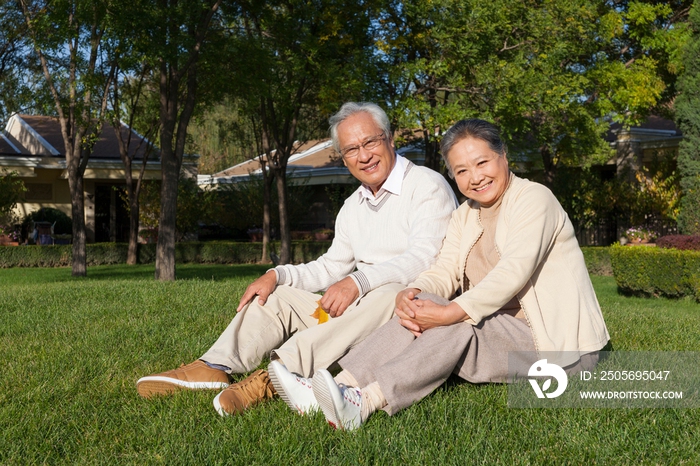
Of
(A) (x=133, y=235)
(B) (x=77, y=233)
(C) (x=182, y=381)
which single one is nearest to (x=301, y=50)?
(B) (x=77, y=233)

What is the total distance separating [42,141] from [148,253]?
6593 millimetres

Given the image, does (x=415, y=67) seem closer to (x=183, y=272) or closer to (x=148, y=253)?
(x=183, y=272)

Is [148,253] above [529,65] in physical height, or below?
below

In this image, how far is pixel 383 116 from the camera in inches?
170

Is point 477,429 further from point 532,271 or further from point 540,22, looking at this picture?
point 540,22

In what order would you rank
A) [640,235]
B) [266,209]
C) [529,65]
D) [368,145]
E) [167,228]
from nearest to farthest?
[368,145] < [167,228] < [529,65] < [640,235] < [266,209]

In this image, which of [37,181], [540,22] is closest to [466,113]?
[540,22]

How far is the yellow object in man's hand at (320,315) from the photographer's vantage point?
156 inches

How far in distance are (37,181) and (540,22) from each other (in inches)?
707

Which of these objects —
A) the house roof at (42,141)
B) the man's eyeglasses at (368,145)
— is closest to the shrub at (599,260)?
the house roof at (42,141)

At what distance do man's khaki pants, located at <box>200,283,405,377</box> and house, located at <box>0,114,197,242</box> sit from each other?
1871 centimetres

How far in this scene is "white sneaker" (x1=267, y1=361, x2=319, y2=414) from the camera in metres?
3.25

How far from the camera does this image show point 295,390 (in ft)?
10.8

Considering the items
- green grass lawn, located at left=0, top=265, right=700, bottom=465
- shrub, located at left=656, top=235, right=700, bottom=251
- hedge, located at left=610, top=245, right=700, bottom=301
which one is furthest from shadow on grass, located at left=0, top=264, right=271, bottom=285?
green grass lawn, located at left=0, top=265, right=700, bottom=465
